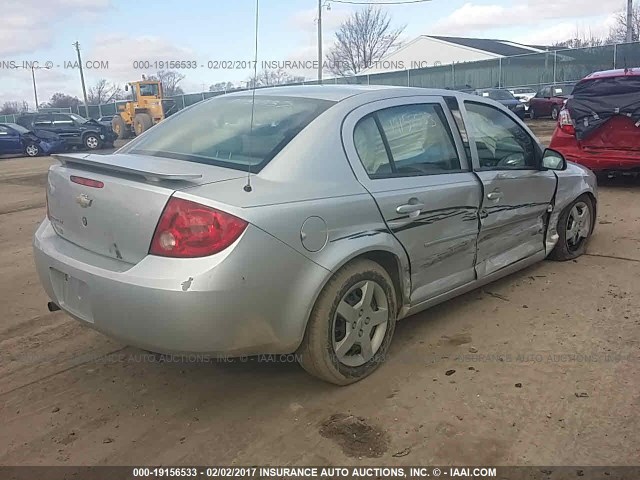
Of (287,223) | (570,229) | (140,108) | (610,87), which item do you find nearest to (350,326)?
(287,223)

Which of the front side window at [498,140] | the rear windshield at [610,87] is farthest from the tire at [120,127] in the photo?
the front side window at [498,140]

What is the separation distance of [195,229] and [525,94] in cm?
2724

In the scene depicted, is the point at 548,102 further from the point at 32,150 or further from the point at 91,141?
the point at 32,150

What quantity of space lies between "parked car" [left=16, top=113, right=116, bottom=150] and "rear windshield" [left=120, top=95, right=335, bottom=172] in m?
20.3

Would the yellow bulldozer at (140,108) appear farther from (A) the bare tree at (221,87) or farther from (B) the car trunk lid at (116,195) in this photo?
(B) the car trunk lid at (116,195)

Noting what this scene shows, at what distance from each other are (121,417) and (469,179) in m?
2.46

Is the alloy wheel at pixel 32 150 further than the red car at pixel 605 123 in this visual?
Yes

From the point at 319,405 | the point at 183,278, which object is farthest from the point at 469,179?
the point at 183,278

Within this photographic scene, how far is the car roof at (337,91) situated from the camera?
3516 millimetres

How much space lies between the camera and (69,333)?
402 centimetres

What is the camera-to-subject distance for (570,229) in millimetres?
5156

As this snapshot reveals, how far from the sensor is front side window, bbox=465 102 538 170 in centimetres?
405

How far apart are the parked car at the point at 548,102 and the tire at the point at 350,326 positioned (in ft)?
72.6

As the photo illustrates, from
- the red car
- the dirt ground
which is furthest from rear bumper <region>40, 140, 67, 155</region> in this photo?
the dirt ground
